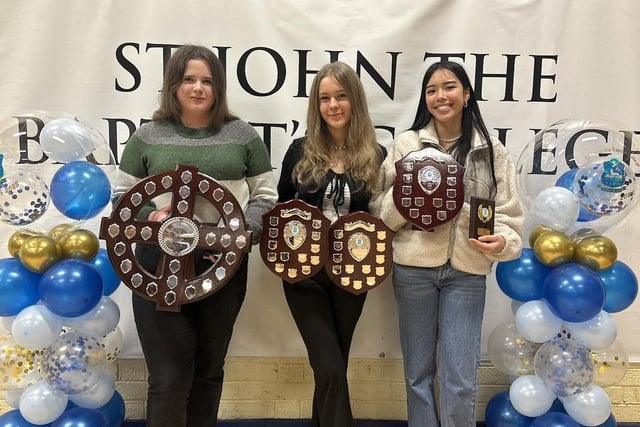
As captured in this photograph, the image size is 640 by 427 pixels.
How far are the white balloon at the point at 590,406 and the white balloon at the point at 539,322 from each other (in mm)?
270

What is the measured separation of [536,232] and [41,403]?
77.3 inches

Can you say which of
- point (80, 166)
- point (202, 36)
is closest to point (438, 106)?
point (202, 36)

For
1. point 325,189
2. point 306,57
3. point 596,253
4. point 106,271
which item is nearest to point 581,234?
point 596,253

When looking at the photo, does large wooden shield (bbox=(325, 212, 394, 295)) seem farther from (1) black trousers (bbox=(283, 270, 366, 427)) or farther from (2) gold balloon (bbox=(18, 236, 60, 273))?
(2) gold balloon (bbox=(18, 236, 60, 273))

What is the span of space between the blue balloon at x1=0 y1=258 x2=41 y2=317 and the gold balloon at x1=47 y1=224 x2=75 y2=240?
0.48 feet

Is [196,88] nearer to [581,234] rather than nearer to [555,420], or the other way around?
[581,234]

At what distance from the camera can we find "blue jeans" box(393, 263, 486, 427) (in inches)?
69.6

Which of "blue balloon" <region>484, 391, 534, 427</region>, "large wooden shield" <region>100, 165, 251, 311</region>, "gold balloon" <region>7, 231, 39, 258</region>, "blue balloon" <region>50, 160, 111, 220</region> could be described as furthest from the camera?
"blue balloon" <region>484, 391, 534, 427</region>

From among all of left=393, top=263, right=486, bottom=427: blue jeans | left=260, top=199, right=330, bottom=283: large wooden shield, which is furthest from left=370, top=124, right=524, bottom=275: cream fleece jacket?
left=260, top=199, right=330, bottom=283: large wooden shield

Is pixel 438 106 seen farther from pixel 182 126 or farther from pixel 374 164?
Answer: pixel 182 126

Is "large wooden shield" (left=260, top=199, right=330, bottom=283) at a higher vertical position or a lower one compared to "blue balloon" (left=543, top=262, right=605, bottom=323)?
higher

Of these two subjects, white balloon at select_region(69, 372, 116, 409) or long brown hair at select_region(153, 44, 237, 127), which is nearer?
long brown hair at select_region(153, 44, 237, 127)

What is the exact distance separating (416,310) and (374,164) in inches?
22.2

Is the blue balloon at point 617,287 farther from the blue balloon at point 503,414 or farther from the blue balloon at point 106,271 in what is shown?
the blue balloon at point 106,271
